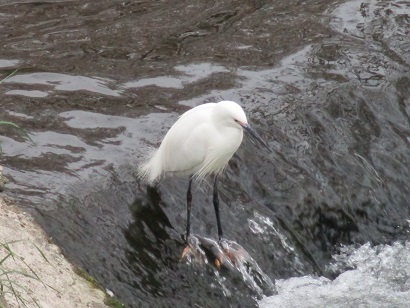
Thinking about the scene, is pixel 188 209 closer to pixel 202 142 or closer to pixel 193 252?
pixel 193 252

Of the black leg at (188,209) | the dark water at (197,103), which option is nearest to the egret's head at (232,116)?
the black leg at (188,209)

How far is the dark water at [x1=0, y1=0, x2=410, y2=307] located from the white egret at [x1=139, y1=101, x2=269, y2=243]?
10.2 inches

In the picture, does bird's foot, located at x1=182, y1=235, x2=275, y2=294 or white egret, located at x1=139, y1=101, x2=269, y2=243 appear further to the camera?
bird's foot, located at x1=182, y1=235, x2=275, y2=294

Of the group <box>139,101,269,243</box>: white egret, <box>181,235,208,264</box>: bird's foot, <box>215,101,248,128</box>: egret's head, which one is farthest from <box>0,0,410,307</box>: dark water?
<box>215,101,248,128</box>: egret's head

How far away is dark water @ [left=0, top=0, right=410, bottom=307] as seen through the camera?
648 centimetres

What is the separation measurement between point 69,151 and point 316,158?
204 cm

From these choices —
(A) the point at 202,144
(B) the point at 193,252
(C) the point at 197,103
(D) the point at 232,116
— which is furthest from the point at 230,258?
(C) the point at 197,103

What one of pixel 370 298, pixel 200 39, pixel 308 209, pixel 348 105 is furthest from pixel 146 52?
pixel 370 298

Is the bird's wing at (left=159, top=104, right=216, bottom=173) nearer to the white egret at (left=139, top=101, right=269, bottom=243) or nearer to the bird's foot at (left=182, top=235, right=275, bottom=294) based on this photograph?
the white egret at (left=139, top=101, right=269, bottom=243)

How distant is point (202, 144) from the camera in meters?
6.58

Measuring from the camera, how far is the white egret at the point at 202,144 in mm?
6430

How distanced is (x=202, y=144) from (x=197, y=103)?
5.20 feet

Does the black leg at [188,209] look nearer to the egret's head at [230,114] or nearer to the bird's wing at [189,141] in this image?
the bird's wing at [189,141]

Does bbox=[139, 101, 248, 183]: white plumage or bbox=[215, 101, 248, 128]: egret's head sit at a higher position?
bbox=[215, 101, 248, 128]: egret's head
